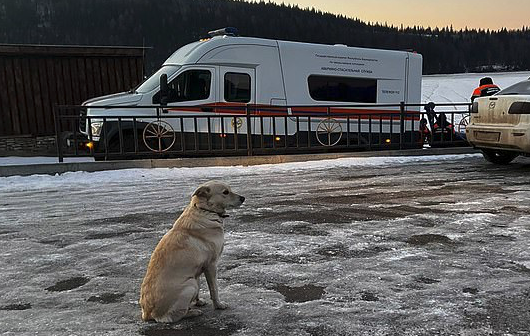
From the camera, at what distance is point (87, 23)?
57906 millimetres

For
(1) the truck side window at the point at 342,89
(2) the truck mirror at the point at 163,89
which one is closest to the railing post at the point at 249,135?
(2) the truck mirror at the point at 163,89

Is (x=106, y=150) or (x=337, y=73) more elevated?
(x=337, y=73)

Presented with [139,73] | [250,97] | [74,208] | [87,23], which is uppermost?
[87,23]

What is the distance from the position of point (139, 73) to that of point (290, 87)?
22.1 ft

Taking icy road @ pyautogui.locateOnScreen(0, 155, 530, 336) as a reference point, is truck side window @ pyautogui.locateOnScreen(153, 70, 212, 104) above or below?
above

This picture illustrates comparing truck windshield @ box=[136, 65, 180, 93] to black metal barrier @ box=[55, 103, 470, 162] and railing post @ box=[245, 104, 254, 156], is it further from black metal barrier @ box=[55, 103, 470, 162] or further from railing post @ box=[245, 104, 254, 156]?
railing post @ box=[245, 104, 254, 156]

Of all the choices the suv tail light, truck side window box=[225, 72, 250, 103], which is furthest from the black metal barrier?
the suv tail light

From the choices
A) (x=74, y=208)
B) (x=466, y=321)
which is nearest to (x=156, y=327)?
(x=466, y=321)

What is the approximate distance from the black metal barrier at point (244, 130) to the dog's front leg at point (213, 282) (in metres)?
7.15

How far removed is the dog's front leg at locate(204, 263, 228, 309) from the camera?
2.91 metres

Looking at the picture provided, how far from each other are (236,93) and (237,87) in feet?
0.51

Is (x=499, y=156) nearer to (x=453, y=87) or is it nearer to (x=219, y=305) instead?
(x=219, y=305)

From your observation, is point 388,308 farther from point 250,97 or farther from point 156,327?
point 250,97

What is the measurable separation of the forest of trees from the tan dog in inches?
1827
